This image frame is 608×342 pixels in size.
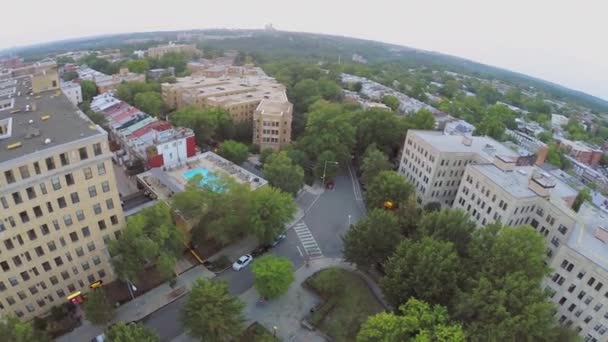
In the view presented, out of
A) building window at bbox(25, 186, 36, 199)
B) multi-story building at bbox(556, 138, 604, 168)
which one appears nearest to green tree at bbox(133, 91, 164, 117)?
building window at bbox(25, 186, 36, 199)

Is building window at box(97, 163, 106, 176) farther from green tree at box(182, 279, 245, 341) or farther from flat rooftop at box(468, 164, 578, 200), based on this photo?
flat rooftop at box(468, 164, 578, 200)

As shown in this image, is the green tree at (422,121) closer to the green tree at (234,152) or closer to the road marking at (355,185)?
the road marking at (355,185)

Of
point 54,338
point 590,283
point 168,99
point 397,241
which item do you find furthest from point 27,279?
point 168,99

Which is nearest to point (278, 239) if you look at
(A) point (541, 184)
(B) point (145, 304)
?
(B) point (145, 304)

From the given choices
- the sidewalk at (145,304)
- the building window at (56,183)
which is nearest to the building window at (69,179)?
the building window at (56,183)

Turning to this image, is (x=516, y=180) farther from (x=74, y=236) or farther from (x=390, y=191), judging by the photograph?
(x=74, y=236)

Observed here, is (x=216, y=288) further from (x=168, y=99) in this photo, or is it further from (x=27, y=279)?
(x=168, y=99)
